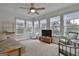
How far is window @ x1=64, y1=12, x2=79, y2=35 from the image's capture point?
6.73 ft

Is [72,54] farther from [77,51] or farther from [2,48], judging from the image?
[2,48]

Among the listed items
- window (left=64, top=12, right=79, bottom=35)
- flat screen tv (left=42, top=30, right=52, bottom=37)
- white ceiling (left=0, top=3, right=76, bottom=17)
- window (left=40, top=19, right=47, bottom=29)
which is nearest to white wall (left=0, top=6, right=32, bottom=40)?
white ceiling (left=0, top=3, right=76, bottom=17)

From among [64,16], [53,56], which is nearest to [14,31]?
[53,56]

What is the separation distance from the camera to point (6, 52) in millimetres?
2002

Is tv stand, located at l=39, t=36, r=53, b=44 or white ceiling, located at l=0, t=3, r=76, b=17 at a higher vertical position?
white ceiling, located at l=0, t=3, r=76, b=17

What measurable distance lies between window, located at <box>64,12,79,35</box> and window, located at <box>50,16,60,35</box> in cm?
16

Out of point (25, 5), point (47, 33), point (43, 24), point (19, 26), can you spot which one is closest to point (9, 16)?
point (19, 26)

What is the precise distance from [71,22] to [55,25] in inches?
14.4

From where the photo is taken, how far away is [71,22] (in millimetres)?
2125

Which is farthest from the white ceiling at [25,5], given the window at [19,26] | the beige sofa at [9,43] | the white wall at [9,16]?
the beige sofa at [9,43]

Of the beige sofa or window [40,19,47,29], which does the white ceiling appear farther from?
the beige sofa

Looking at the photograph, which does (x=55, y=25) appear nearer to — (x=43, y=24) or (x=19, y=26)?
(x=43, y=24)

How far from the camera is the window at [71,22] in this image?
2051 millimetres

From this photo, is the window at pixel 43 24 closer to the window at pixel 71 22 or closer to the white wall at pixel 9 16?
the white wall at pixel 9 16
